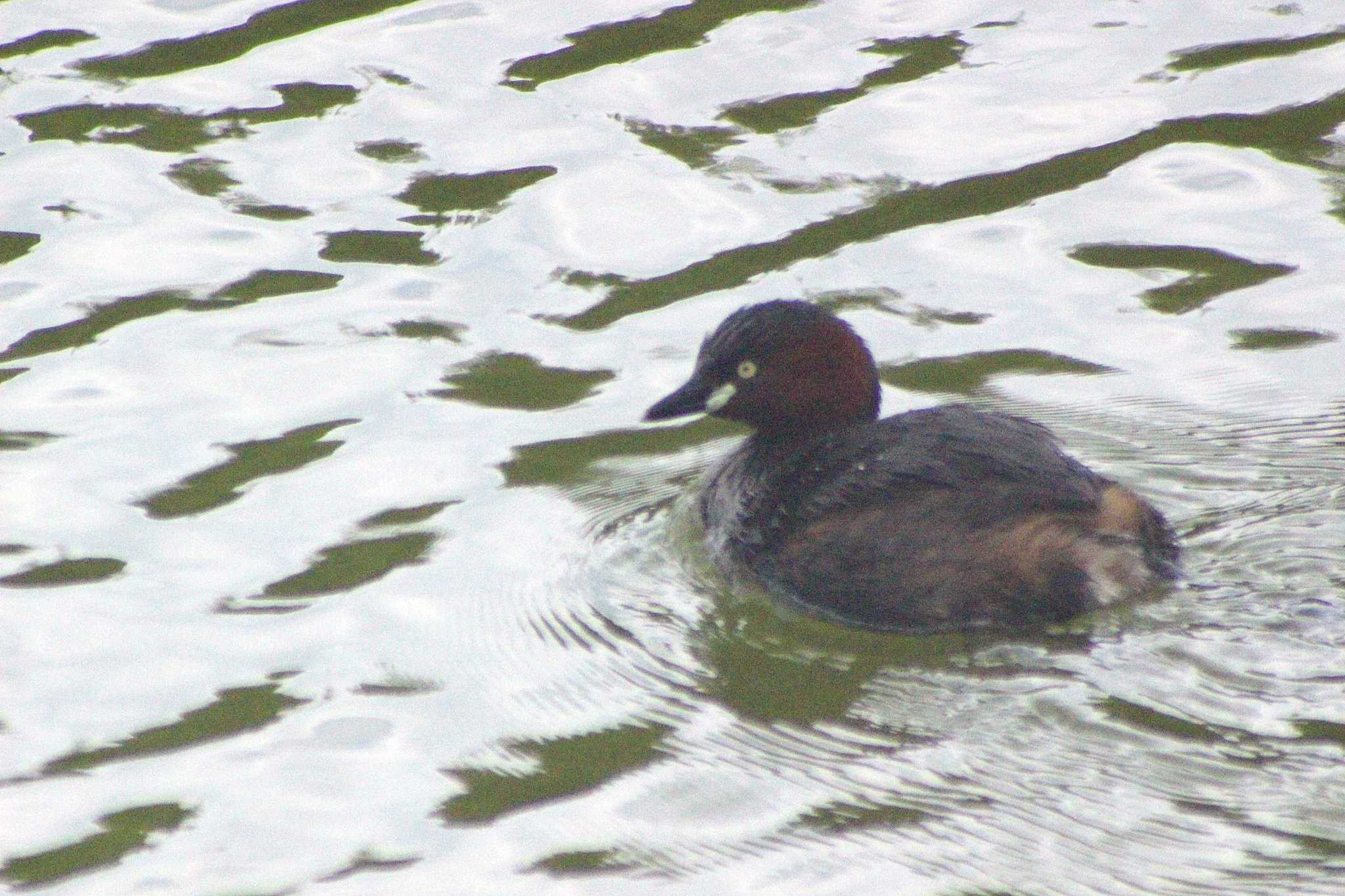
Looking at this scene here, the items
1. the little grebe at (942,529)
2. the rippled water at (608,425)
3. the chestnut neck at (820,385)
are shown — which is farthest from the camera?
the chestnut neck at (820,385)

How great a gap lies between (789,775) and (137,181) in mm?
4401

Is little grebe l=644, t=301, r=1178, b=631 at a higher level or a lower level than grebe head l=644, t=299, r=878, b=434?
lower

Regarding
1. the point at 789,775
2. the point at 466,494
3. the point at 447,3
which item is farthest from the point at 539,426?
the point at 447,3

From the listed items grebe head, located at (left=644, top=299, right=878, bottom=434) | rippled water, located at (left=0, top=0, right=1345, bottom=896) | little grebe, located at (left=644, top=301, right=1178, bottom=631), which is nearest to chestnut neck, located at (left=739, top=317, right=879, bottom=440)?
grebe head, located at (left=644, top=299, right=878, bottom=434)

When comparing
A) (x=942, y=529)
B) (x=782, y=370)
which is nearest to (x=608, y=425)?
(x=782, y=370)

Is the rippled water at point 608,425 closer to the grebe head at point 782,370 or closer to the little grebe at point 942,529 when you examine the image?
the little grebe at point 942,529

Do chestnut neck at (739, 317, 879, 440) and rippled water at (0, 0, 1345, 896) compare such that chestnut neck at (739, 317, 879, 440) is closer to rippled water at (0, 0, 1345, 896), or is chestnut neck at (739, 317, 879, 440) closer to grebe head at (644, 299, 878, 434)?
grebe head at (644, 299, 878, 434)

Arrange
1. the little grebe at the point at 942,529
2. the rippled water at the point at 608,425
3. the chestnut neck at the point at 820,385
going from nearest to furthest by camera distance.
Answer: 1. the rippled water at the point at 608,425
2. the little grebe at the point at 942,529
3. the chestnut neck at the point at 820,385

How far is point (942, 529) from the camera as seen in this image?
5074 mm

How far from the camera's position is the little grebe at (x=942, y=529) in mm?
5012

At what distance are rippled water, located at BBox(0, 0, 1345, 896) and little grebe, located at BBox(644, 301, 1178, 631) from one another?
11 centimetres

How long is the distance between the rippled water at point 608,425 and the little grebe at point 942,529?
0.11 m

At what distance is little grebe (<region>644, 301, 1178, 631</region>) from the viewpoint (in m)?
5.01

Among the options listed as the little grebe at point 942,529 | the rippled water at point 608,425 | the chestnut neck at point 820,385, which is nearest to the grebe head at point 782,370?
the chestnut neck at point 820,385
